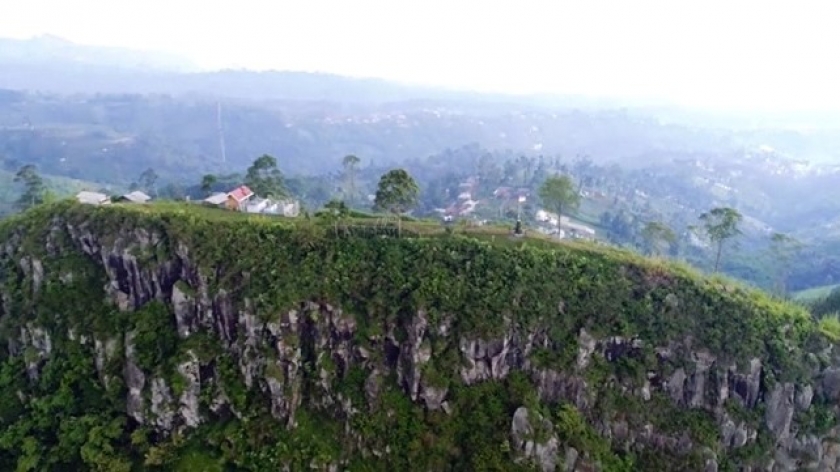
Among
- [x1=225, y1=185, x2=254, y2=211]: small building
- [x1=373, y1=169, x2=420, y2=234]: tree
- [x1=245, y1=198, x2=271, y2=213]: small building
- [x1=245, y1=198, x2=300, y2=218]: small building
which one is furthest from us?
[x1=245, y1=198, x2=271, y2=213]: small building

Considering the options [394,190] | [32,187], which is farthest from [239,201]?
[32,187]

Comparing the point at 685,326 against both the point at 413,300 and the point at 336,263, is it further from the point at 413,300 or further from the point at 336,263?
the point at 336,263

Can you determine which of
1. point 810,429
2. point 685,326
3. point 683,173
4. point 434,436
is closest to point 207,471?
point 434,436

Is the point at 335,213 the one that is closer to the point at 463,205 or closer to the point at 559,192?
the point at 559,192

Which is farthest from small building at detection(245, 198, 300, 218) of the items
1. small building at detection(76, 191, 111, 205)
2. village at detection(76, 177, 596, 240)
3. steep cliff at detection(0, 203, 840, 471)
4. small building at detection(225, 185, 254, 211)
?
steep cliff at detection(0, 203, 840, 471)

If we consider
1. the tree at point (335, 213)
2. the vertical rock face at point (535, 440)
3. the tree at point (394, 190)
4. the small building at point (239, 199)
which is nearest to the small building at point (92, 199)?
the small building at point (239, 199)

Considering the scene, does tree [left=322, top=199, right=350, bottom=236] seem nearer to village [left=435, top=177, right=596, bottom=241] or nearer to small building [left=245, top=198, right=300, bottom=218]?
small building [left=245, top=198, right=300, bottom=218]
